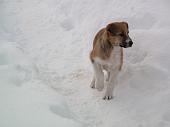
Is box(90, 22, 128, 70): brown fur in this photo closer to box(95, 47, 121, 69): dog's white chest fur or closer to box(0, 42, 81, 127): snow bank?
box(95, 47, 121, 69): dog's white chest fur

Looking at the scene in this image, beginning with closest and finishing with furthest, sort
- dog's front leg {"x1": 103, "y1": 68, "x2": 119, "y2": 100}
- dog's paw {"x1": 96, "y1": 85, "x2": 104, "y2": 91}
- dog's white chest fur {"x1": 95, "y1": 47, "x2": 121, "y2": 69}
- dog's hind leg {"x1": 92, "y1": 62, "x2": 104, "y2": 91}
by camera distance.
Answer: dog's white chest fur {"x1": 95, "y1": 47, "x2": 121, "y2": 69}, dog's front leg {"x1": 103, "y1": 68, "x2": 119, "y2": 100}, dog's hind leg {"x1": 92, "y1": 62, "x2": 104, "y2": 91}, dog's paw {"x1": 96, "y1": 85, "x2": 104, "y2": 91}

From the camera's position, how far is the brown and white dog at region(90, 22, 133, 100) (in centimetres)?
576

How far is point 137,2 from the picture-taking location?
8.44m

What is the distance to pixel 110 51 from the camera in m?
6.06

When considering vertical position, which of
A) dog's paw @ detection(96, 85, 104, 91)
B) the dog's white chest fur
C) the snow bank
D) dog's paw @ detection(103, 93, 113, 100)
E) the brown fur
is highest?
the brown fur

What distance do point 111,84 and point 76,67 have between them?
4.01 feet

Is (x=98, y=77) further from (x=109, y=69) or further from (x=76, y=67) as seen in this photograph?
(x=76, y=67)

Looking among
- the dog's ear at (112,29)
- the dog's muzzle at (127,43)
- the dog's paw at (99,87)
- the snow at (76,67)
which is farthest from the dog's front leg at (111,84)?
the dog's ear at (112,29)

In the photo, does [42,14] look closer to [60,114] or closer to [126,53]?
[126,53]

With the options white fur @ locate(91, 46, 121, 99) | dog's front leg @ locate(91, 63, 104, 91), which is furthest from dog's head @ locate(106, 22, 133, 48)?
dog's front leg @ locate(91, 63, 104, 91)

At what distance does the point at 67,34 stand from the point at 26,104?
3.26 metres

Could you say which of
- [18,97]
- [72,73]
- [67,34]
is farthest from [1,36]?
[18,97]

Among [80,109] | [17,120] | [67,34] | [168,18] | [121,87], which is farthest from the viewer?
[67,34]

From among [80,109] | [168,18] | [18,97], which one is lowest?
[80,109]
